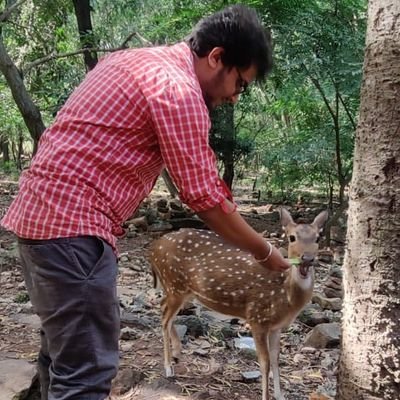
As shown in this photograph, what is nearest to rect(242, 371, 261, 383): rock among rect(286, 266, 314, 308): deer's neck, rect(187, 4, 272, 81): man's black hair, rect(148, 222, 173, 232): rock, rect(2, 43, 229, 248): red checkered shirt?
rect(286, 266, 314, 308): deer's neck

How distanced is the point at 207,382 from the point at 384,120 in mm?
2127

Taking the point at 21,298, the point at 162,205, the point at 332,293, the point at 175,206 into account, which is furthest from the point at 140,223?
the point at 332,293

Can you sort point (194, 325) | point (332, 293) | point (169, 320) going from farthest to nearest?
1. point (332, 293)
2. point (194, 325)
3. point (169, 320)

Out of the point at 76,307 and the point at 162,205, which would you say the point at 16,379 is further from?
the point at 162,205

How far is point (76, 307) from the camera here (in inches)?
83.3

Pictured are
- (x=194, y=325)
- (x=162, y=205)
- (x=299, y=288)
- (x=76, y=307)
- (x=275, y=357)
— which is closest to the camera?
(x=76, y=307)

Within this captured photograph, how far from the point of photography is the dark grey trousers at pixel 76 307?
2111 millimetres

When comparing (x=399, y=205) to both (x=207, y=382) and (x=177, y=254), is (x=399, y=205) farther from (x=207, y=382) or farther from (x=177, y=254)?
(x=177, y=254)

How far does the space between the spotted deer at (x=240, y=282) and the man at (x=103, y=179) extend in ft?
5.36

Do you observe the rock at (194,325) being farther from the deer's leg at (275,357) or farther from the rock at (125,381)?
the rock at (125,381)

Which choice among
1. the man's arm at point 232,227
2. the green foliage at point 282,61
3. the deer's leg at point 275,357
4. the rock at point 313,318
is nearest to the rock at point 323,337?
the rock at point 313,318

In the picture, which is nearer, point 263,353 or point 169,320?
point 263,353

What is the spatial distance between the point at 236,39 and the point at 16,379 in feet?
7.60

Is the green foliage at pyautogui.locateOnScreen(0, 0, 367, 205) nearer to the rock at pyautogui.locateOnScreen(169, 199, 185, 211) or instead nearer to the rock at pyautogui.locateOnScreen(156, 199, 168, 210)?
the rock at pyautogui.locateOnScreen(169, 199, 185, 211)
